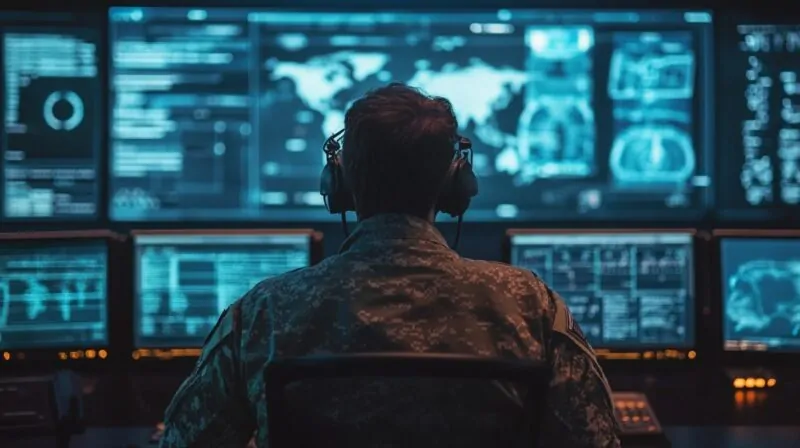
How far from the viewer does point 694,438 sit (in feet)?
7.23

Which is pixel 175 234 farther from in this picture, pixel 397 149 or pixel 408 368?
pixel 408 368

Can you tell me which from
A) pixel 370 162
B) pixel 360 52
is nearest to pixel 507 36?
pixel 360 52

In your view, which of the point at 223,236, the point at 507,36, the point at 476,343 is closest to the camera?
the point at 476,343

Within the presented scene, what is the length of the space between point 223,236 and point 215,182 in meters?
0.27

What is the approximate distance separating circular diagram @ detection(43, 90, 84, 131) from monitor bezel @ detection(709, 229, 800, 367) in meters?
1.61

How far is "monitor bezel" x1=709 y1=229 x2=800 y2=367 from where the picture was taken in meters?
2.44

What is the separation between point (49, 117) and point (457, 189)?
1.51 meters

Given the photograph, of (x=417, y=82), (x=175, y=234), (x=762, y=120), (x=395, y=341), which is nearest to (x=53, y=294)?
(x=175, y=234)

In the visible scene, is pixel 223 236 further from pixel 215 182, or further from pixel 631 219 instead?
pixel 631 219

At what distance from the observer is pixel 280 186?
8.68ft

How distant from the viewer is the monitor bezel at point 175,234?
2391 millimetres

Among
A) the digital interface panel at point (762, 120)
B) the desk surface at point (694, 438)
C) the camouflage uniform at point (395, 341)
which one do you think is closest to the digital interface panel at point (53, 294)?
the desk surface at point (694, 438)

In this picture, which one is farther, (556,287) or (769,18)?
(769,18)

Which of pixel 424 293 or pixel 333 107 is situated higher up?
pixel 333 107
